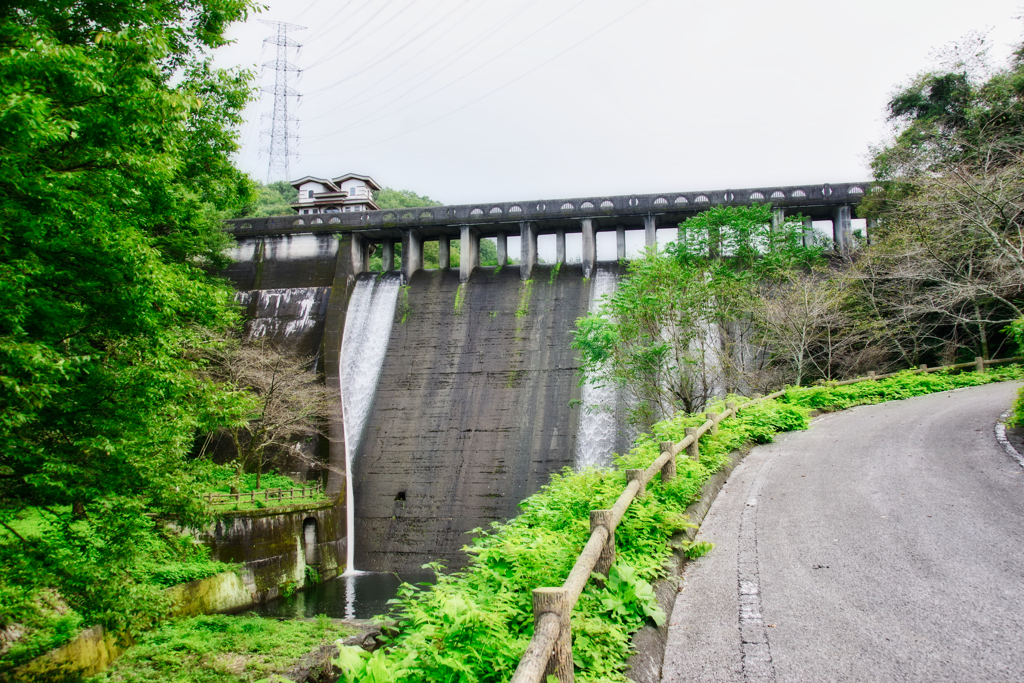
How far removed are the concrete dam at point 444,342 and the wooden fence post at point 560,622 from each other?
41.5ft

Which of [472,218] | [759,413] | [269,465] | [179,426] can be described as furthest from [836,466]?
[472,218]

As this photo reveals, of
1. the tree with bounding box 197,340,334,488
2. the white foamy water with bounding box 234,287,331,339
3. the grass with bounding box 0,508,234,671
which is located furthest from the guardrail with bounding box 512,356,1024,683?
the white foamy water with bounding box 234,287,331,339

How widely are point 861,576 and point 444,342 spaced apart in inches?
665

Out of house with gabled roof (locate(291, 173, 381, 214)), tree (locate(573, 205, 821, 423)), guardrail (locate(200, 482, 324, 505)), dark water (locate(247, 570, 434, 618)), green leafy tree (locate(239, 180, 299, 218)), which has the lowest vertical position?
dark water (locate(247, 570, 434, 618))

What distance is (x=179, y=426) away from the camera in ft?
23.7

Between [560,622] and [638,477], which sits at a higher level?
[638,477]

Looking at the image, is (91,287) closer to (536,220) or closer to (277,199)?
(536,220)

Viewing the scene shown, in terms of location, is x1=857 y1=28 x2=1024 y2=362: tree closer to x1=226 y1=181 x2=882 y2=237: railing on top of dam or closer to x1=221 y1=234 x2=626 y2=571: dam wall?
x1=226 y1=181 x2=882 y2=237: railing on top of dam

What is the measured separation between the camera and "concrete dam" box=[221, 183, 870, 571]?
16281 millimetres

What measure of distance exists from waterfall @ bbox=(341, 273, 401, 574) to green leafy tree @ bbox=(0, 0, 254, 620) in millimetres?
9677

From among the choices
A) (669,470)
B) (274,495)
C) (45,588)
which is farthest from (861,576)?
(274,495)

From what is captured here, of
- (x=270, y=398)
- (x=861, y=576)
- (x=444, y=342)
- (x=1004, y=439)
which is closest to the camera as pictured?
(x=861, y=576)

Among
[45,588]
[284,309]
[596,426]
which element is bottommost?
[45,588]

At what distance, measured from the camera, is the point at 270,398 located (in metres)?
17.6
